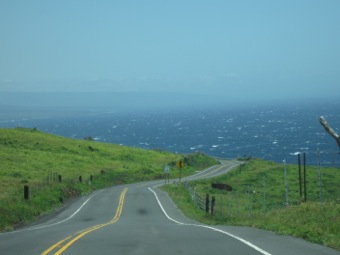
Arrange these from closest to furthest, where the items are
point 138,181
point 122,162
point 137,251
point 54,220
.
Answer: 1. point 137,251
2. point 54,220
3. point 138,181
4. point 122,162

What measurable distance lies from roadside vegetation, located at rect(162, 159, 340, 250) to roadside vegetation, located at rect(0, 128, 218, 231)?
382 inches

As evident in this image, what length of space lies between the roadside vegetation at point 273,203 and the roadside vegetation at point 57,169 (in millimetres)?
9714

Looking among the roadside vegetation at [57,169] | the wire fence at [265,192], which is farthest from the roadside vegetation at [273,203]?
the roadside vegetation at [57,169]

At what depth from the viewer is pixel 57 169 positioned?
62.0m

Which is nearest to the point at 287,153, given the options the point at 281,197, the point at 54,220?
the point at 281,197

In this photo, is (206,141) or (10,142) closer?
(10,142)

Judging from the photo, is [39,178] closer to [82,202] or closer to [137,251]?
[82,202]

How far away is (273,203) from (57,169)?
1243 inches

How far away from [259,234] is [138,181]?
174 feet

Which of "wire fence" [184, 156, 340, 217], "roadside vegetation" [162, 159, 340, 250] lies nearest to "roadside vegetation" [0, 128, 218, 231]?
"roadside vegetation" [162, 159, 340, 250]

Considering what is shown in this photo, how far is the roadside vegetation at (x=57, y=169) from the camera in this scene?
34.6 meters

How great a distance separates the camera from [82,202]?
138 feet

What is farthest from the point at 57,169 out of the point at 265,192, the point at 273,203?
the point at 273,203

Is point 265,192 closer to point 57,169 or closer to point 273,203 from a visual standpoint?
point 273,203
